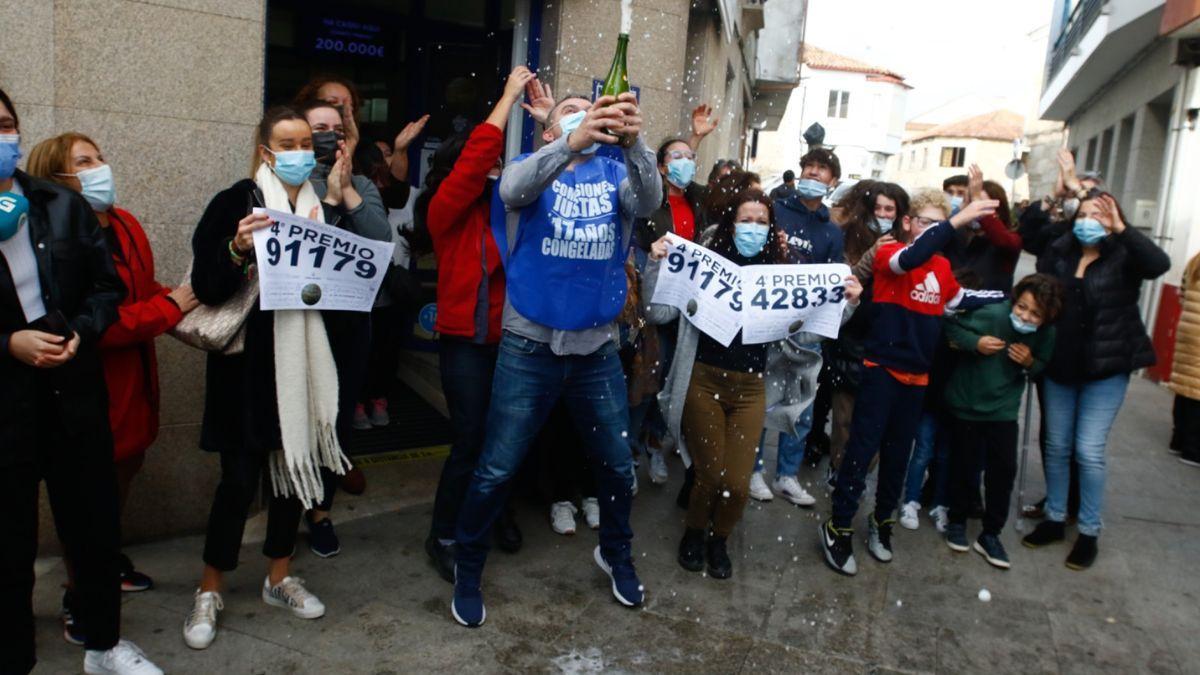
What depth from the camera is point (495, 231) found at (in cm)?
409

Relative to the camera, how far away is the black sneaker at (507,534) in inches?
192

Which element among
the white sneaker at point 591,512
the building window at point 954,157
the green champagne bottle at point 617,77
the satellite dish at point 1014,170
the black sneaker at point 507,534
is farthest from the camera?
the building window at point 954,157

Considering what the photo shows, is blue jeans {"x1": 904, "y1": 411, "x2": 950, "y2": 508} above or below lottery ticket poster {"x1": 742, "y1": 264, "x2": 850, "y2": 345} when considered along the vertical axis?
below

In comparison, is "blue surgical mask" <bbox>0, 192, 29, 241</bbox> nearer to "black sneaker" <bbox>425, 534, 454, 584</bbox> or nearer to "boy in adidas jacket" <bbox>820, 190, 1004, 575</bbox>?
"black sneaker" <bbox>425, 534, 454, 584</bbox>

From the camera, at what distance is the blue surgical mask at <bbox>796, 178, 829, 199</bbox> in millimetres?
5859

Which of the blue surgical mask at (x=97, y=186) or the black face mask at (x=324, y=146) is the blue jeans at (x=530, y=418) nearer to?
the black face mask at (x=324, y=146)

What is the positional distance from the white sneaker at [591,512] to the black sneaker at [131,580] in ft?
7.30

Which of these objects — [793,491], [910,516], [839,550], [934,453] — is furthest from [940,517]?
[839,550]

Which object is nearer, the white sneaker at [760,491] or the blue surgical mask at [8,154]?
the blue surgical mask at [8,154]

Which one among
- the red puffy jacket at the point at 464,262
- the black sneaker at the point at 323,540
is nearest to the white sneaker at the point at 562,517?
the black sneaker at the point at 323,540

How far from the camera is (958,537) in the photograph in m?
5.41

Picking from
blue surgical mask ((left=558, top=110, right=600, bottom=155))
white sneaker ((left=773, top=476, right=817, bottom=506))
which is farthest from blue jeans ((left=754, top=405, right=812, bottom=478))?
blue surgical mask ((left=558, top=110, right=600, bottom=155))

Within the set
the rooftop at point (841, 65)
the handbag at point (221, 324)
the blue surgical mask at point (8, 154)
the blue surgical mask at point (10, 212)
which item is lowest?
the handbag at point (221, 324)

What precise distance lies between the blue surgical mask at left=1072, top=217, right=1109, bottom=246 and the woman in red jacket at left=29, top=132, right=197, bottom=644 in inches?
175
